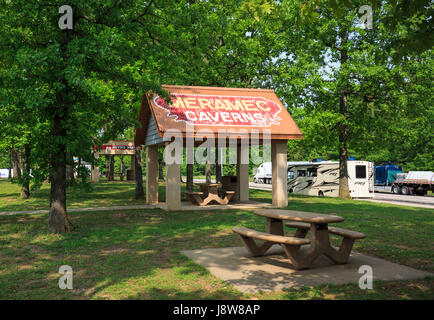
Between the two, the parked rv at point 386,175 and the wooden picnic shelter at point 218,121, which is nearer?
the wooden picnic shelter at point 218,121

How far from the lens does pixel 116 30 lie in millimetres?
10797

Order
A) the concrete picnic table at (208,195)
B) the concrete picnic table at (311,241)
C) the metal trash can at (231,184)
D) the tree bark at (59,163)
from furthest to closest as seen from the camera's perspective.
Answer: the metal trash can at (231,184) → the concrete picnic table at (208,195) → the tree bark at (59,163) → the concrete picnic table at (311,241)

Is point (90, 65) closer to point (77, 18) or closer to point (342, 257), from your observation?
point (77, 18)

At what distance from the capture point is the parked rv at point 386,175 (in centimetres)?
4225

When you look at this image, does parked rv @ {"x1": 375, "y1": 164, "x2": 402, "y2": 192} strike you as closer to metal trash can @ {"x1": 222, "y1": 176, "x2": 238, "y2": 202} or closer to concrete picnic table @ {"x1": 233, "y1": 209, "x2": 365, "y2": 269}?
metal trash can @ {"x1": 222, "y1": 176, "x2": 238, "y2": 202}

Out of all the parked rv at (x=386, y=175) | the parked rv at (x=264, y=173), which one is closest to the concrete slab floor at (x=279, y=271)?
the parked rv at (x=386, y=175)

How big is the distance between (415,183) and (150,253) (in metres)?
30.9

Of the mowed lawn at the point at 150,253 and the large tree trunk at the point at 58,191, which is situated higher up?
the large tree trunk at the point at 58,191

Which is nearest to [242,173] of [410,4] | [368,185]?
[368,185]

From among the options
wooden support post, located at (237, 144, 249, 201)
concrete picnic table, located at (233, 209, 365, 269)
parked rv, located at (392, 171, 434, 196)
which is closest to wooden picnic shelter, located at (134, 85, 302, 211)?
wooden support post, located at (237, 144, 249, 201)

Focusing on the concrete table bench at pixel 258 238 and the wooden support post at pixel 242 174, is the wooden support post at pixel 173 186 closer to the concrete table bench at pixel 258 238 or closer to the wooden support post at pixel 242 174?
the wooden support post at pixel 242 174

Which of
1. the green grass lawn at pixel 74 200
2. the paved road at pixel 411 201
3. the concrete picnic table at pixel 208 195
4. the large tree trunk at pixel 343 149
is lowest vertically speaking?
the paved road at pixel 411 201

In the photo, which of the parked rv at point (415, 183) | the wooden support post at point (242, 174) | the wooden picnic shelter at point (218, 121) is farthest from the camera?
the parked rv at point (415, 183)

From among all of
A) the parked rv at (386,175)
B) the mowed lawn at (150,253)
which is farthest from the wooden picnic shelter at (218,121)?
the parked rv at (386,175)
